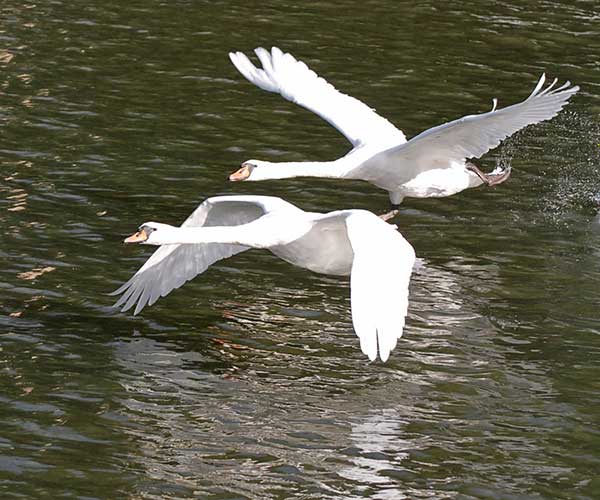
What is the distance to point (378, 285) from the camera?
34.2ft

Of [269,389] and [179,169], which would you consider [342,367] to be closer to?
[269,389]

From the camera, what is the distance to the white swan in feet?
33.9

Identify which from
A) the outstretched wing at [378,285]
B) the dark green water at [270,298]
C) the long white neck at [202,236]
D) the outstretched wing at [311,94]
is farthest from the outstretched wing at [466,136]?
the outstretched wing at [378,285]

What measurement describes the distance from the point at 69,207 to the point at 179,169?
1.98m

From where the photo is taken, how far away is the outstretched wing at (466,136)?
13.5 m

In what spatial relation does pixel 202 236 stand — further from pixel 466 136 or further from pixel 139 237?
pixel 466 136

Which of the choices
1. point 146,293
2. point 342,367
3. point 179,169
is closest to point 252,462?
point 342,367

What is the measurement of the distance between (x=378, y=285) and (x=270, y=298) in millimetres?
3323

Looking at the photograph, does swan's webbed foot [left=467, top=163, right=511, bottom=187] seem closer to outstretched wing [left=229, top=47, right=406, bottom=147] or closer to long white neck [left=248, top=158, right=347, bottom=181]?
outstretched wing [left=229, top=47, right=406, bottom=147]

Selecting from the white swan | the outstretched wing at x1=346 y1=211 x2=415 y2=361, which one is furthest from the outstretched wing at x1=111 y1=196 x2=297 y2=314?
the outstretched wing at x1=346 y1=211 x2=415 y2=361

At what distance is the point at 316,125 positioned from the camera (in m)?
19.2

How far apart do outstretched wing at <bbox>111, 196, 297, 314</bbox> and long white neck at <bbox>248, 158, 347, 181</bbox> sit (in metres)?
0.44

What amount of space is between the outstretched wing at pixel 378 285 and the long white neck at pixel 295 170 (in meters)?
2.53

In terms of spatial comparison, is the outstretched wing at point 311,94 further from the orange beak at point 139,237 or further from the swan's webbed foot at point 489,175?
the orange beak at point 139,237
